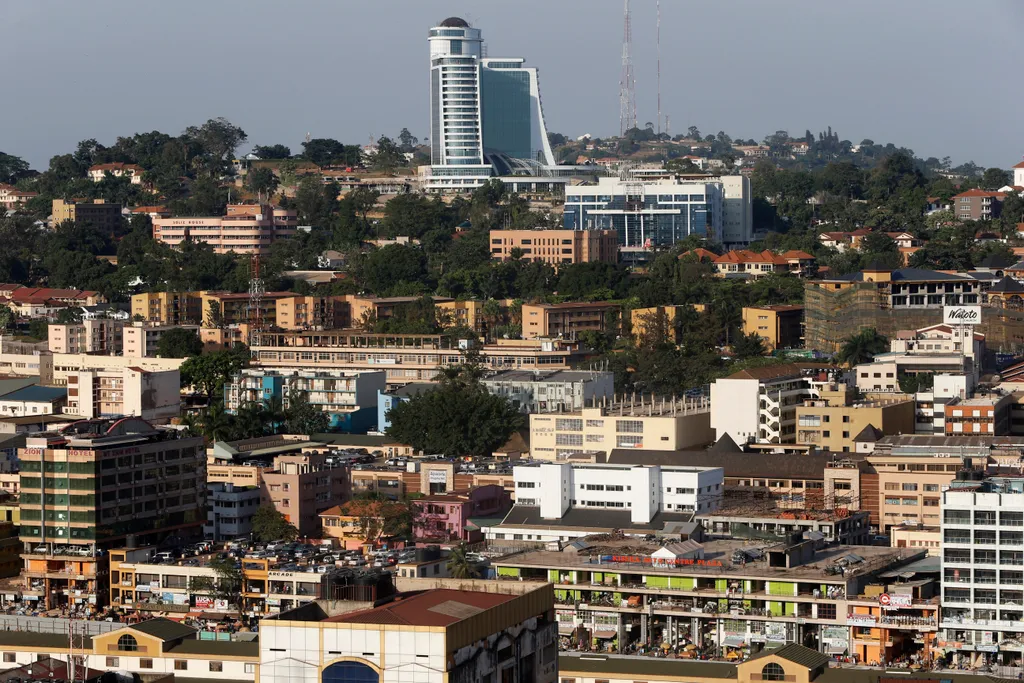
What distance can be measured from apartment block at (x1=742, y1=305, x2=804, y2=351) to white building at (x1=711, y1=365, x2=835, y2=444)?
43.6 feet

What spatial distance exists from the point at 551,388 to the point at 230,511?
44.2 ft

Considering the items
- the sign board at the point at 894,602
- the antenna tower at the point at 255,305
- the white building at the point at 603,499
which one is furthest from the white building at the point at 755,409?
the antenna tower at the point at 255,305

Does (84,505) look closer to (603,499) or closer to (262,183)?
(603,499)

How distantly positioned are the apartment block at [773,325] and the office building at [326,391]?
10.5 m

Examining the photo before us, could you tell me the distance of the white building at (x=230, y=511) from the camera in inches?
1491

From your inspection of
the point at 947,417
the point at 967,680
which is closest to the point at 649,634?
the point at 967,680

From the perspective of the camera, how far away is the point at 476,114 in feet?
294

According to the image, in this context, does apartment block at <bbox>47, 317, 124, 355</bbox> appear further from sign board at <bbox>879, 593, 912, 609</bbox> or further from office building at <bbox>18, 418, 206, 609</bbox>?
sign board at <bbox>879, 593, 912, 609</bbox>

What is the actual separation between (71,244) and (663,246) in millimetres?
20268

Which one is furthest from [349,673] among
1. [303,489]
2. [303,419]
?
[303,419]

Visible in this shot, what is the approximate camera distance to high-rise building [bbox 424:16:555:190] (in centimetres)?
8838

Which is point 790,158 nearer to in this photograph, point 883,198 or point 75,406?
point 883,198

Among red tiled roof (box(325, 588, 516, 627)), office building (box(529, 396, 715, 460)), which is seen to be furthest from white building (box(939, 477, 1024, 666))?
office building (box(529, 396, 715, 460))

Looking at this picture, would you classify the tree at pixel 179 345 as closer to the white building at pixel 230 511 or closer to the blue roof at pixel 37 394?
the blue roof at pixel 37 394
